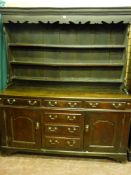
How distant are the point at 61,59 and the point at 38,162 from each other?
4.34 ft

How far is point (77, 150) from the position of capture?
7.94 feet

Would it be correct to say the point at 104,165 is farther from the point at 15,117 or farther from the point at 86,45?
the point at 86,45

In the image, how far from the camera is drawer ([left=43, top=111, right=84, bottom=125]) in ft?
7.54

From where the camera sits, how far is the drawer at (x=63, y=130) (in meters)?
2.35

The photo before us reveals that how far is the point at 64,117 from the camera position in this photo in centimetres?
232

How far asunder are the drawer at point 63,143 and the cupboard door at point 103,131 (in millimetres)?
108

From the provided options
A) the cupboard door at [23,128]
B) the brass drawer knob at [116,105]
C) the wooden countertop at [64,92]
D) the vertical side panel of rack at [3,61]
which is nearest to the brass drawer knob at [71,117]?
the wooden countertop at [64,92]

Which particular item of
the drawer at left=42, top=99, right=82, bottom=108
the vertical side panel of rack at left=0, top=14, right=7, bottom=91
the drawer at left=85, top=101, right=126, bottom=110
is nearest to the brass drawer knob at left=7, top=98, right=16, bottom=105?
the drawer at left=42, top=99, right=82, bottom=108

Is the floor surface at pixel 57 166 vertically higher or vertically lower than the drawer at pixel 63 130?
lower

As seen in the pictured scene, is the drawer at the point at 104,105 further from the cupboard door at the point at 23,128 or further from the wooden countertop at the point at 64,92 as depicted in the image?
the cupboard door at the point at 23,128

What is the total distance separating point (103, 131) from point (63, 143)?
1.65 ft

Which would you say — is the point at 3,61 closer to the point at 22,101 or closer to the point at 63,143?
the point at 22,101

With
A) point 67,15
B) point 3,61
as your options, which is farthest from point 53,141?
point 67,15
